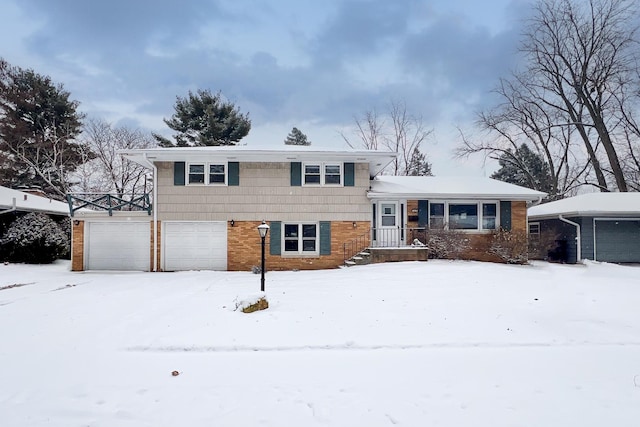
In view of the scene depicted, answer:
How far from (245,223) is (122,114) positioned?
19669 mm

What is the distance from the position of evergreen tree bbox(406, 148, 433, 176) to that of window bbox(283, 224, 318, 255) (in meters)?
16.3

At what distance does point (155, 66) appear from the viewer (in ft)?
71.8

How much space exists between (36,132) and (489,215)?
95.3 feet

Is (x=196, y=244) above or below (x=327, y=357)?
above

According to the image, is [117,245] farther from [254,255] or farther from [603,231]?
[603,231]

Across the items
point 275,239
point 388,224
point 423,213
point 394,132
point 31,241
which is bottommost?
point 31,241

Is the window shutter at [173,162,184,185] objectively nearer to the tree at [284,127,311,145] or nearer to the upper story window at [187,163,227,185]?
the upper story window at [187,163,227,185]

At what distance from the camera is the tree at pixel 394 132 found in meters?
30.5

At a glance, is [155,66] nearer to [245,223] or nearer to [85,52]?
[85,52]

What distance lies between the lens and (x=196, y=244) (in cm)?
1495

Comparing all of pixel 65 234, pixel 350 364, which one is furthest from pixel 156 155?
pixel 350 364

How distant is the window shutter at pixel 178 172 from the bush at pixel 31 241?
23.1 ft

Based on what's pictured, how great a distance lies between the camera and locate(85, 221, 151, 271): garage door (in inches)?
588

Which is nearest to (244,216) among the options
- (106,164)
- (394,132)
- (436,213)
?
(436,213)
